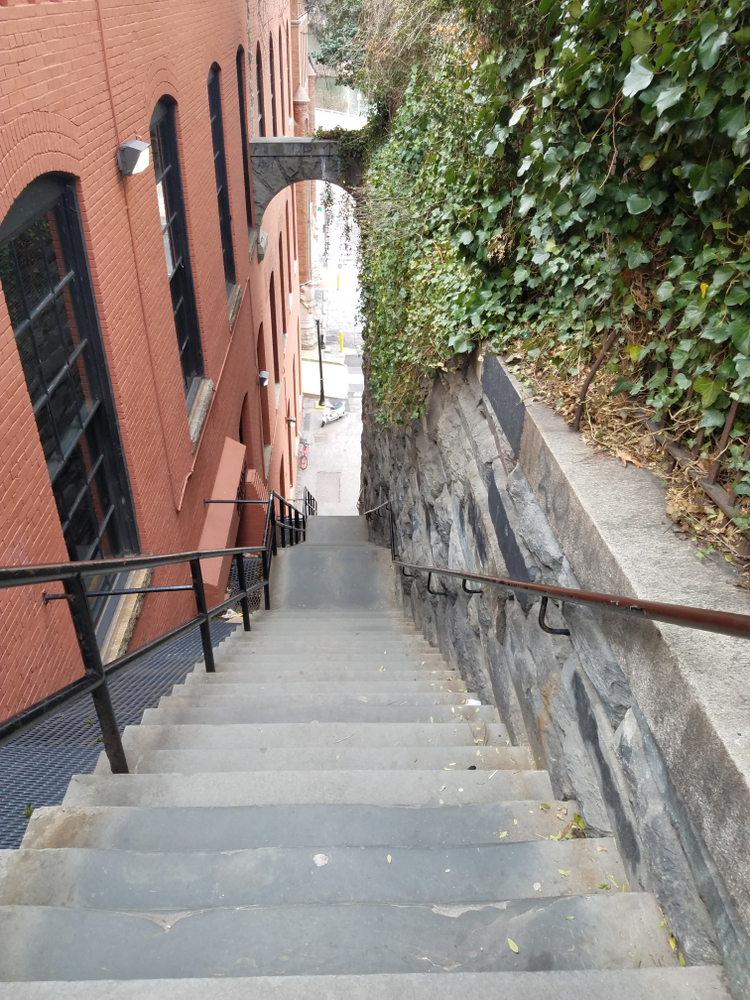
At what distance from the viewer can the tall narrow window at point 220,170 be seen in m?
8.71

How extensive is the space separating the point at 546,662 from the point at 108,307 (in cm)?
370

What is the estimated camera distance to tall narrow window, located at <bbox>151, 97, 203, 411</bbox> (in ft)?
21.0

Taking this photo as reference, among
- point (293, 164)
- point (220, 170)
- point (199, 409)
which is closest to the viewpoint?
point (199, 409)

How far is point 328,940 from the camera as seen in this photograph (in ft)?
5.54

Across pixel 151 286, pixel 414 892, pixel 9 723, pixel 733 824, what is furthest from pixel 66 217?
pixel 733 824

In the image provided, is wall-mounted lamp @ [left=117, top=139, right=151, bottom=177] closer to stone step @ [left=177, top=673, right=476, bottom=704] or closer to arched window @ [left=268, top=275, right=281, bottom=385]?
stone step @ [left=177, top=673, right=476, bottom=704]

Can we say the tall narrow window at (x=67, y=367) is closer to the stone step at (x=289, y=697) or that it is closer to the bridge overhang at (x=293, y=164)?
the stone step at (x=289, y=697)

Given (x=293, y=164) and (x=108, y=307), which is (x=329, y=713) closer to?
(x=108, y=307)

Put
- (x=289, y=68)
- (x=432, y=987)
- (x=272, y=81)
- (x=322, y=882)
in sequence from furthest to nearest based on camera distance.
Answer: (x=289, y=68) → (x=272, y=81) → (x=322, y=882) → (x=432, y=987)

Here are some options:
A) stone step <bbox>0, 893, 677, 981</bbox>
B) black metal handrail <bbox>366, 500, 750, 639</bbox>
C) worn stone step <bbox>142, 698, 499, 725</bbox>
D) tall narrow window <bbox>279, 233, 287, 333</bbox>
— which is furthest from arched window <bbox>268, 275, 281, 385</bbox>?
stone step <bbox>0, 893, 677, 981</bbox>

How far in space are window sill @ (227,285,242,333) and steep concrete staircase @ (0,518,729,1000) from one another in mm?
7756

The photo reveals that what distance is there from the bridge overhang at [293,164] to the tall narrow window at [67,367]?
27.7 feet

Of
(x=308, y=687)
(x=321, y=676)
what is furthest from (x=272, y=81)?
(x=308, y=687)

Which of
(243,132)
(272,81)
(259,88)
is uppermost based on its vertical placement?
(272,81)
